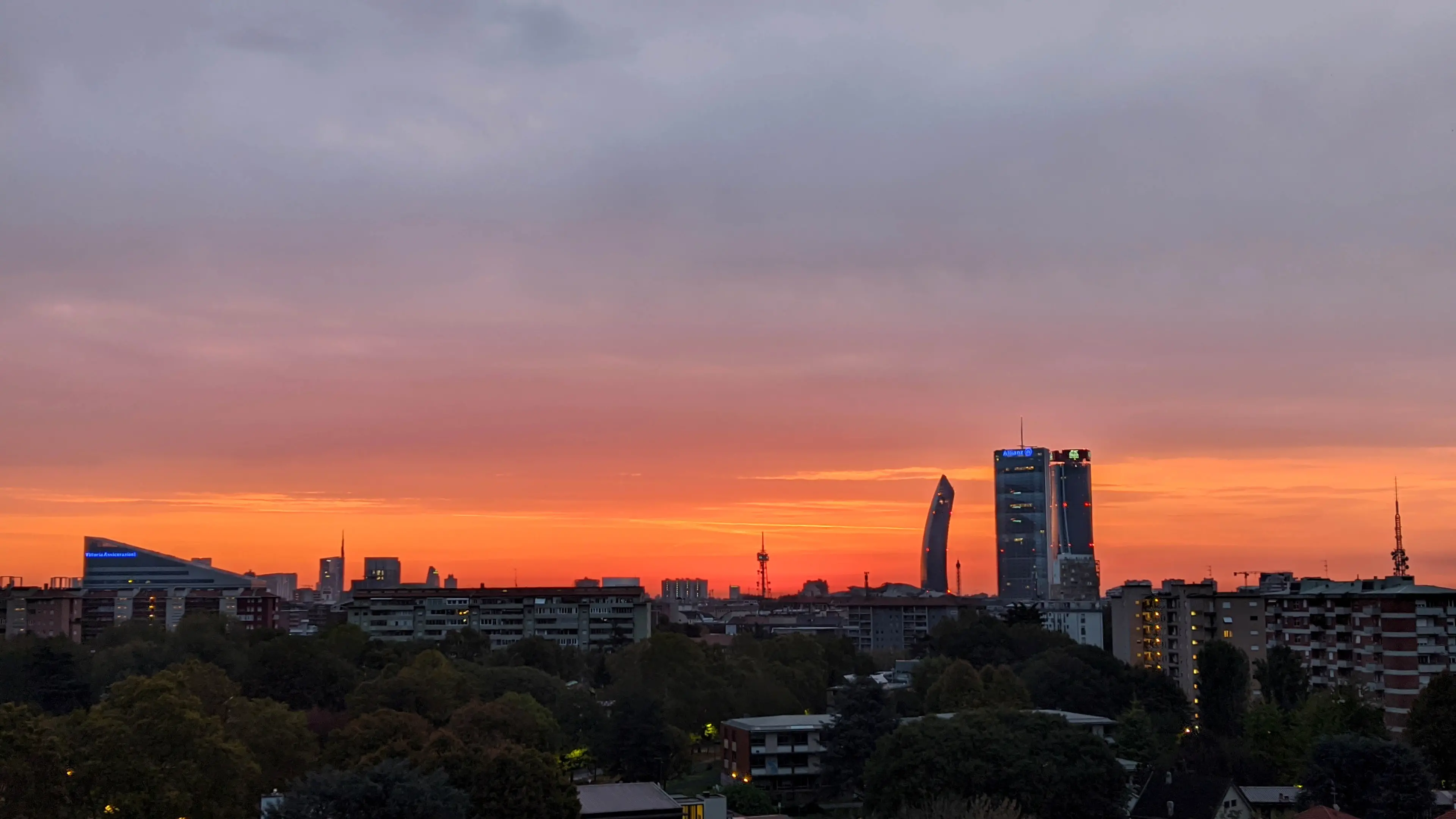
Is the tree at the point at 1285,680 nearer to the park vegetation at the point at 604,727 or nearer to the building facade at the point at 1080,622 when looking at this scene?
the park vegetation at the point at 604,727

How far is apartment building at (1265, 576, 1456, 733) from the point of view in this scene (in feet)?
154

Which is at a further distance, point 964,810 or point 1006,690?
Result: point 1006,690

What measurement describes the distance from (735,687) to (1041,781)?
2708 centimetres

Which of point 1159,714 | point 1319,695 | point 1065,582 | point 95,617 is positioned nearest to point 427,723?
point 1319,695

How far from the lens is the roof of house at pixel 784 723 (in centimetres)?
4791

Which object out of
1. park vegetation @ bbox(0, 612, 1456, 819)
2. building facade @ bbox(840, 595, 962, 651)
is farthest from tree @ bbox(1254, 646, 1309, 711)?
building facade @ bbox(840, 595, 962, 651)

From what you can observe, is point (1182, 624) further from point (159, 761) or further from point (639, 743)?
point (159, 761)

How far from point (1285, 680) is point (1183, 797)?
15441mm

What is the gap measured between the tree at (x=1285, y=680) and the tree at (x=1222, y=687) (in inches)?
42.4

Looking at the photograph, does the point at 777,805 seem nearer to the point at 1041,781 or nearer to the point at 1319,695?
the point at 1041,781

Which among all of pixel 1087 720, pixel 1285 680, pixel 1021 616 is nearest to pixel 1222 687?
pixel 1285 680

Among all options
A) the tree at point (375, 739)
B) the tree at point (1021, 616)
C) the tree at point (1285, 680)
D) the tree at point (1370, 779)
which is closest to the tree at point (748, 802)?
the tree at point (375, 739)

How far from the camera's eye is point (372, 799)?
1037 inches

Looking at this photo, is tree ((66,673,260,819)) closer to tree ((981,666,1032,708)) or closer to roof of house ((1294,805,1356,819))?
roof of house ((1294,805,1356,819))
